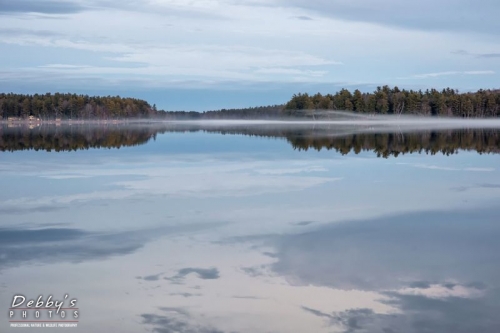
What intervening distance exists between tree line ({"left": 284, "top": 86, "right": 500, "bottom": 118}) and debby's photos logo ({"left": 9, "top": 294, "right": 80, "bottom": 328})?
102m

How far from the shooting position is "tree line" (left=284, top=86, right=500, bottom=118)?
10556cm

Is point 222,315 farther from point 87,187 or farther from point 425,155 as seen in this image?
point 425,155

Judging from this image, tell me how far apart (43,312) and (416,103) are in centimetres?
10335

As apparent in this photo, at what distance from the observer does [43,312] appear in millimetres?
A: 5797

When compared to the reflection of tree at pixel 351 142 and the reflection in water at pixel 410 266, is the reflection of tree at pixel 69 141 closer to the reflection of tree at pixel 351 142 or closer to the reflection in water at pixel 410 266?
the reflection of tree at pixel 351 142

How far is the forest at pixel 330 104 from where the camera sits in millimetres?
106375

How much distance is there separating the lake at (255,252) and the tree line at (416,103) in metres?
93.5

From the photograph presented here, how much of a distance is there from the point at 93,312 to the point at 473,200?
7382mm

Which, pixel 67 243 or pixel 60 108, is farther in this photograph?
pixel 60 108

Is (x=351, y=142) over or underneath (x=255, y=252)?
over

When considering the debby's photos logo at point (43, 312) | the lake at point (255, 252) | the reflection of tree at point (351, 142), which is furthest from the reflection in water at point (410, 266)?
the reflection of tree at point (351, 142)

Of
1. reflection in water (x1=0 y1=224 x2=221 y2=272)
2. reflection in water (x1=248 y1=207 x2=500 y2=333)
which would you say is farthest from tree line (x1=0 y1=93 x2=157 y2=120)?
reflection in water (x1=248 y1=207 x2=500 y2=333)

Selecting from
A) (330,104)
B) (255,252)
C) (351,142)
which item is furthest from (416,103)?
(255,252)

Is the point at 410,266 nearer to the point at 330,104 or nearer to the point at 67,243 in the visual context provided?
the point at 67,243
